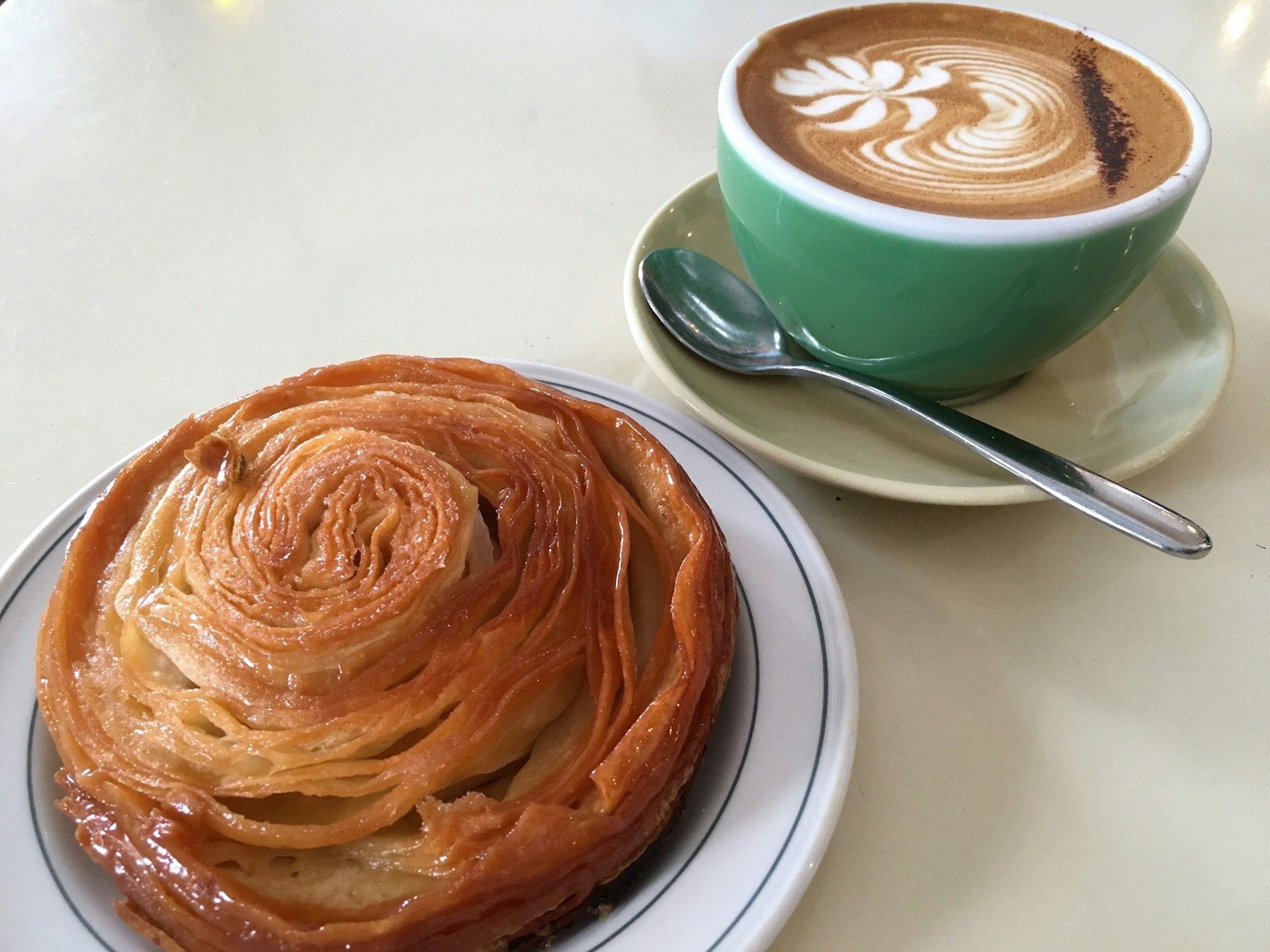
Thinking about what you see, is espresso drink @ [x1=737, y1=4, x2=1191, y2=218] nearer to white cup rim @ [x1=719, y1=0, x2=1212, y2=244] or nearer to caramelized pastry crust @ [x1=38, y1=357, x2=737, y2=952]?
white cup rim @ [x1=719, y1=0, x2=1212, y2=244]

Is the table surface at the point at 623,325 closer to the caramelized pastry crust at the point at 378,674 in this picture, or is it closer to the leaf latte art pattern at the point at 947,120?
the caramelized pastry crust at the point at 378,674

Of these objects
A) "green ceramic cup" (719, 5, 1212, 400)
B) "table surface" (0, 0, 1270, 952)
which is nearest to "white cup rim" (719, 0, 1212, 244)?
"green ceramic cup" (719, 5, 1212, 400)

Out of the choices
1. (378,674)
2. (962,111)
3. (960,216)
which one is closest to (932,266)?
(960,216)

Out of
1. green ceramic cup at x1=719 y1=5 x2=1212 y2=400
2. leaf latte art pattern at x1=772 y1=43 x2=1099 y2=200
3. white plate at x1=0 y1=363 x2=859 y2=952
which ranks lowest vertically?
white plate at x1=0 y1=363 x2=859 y2=952

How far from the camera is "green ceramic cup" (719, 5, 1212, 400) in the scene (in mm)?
856

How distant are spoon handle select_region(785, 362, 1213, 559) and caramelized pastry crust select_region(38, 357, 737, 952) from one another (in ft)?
0.98

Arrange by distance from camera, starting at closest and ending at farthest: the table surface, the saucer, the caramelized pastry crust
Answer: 1. the caramelized pastry crust
2. the table surface
3. the saucer

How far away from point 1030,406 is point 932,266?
0.29 meters

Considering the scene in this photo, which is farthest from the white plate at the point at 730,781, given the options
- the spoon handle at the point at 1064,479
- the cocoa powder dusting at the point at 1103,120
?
the cocoa powder dusting at the point at 1103,120

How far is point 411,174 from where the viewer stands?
1.59 meters

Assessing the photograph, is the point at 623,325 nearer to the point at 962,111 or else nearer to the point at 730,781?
the point at 962,111

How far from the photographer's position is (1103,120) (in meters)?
1.04

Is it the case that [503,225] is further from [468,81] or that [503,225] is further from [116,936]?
[116,936]

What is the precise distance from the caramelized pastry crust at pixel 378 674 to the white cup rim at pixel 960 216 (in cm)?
30
